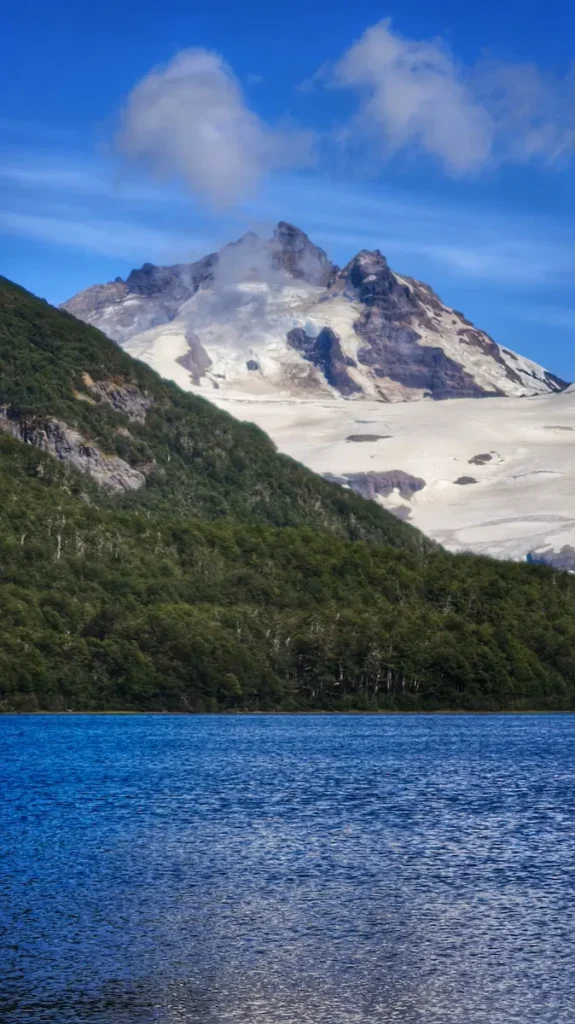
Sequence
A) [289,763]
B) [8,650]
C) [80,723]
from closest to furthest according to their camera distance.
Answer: [289,763]
[80,723]
[8,650]

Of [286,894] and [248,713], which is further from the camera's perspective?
[248,713]

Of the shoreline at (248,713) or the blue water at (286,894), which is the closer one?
the blue water at (286,894)

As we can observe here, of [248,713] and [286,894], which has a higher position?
A: [248,713]

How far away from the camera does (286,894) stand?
50.2 m

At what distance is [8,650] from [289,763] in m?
74.4

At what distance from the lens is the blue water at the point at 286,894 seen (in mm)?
35625

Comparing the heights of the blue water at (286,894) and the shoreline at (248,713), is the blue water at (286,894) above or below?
below

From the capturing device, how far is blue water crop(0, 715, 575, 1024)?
35.6m

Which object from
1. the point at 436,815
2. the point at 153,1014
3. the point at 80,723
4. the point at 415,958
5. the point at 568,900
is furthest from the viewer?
the point at 80,723

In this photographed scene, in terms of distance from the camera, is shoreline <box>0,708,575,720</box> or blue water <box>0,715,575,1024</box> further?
shoreline <box>0,708,575,720</box>

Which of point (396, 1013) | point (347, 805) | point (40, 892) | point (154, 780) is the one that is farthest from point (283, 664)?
point (396, 1013)

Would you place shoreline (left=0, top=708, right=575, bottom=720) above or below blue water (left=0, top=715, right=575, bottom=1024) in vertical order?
above

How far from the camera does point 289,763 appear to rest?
106 m

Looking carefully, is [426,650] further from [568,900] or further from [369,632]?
[568,900]
